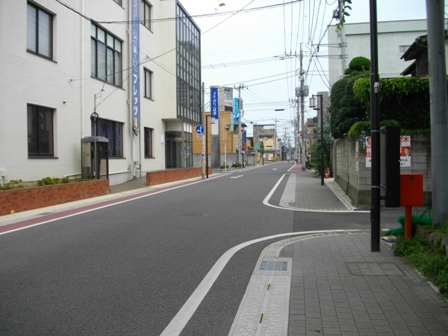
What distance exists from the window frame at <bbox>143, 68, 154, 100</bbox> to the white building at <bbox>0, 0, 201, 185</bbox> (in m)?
0.07

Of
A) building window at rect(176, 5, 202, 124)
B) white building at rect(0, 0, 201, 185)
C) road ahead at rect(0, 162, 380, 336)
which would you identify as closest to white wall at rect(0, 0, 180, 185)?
white building at rect(0, 0, 201, 185)

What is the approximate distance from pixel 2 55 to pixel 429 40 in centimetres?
1331

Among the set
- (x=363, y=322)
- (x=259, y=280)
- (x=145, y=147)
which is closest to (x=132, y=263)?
(x=259, y=280)

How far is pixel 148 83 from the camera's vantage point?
2897cm

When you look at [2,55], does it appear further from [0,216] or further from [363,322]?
[363,322]

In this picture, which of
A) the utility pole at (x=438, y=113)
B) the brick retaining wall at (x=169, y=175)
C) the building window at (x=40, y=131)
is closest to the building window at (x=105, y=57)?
the building window at (x=40, y=131)

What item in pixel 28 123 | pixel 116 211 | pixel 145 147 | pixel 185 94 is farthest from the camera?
pixel 185 94

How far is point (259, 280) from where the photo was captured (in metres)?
5.78

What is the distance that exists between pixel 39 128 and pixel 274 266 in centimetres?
1330

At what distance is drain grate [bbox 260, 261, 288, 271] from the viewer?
6.32 metres

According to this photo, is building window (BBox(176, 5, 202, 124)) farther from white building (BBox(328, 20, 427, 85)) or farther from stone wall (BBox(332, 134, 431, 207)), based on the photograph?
stone wall (BBox(332, 134, 431, 207))

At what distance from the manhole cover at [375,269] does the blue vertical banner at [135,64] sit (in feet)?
67.8

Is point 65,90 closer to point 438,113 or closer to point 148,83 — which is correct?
point 148,83

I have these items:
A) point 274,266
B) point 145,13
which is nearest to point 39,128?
point 274,266
